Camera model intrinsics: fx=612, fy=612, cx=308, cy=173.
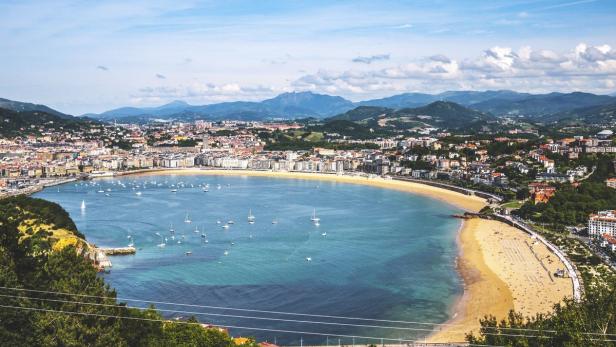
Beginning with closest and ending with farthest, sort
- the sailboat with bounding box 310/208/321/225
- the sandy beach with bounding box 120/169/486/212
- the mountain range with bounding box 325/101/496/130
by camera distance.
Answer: the sailboat with bounding box 310/208/321/225, the sandy beach with bounding box 120/169/486/212, the mountain range with bounding box 325/101/496/130

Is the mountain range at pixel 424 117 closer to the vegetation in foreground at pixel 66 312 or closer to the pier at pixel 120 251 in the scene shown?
the pier at pixel 120 251

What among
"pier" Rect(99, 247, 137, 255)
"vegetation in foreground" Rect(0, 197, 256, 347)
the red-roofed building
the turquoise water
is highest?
"vegetation in foreground" Rect(0, 197, 256, 347)

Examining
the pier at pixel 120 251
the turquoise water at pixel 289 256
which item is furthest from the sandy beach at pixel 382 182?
the pier at pixel 120 251

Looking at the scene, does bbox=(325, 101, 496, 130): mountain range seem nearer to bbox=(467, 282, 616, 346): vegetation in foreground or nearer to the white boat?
the white boat

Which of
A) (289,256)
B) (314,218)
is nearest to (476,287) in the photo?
(289,256)

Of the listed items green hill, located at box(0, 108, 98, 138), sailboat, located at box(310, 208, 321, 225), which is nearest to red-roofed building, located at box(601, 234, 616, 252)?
sailboat, located at box(310, 208, 321, 225)

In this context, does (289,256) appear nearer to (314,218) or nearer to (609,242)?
(314,218)

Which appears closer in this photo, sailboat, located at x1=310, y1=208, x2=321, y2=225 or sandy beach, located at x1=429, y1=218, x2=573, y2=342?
sandy beach, located at x1=429, y1=218, x2=573, y2=342
